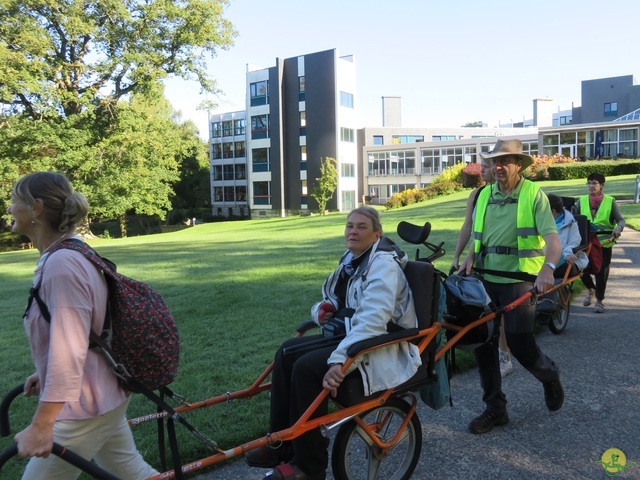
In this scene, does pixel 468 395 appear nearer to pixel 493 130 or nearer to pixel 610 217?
pixel 610 217

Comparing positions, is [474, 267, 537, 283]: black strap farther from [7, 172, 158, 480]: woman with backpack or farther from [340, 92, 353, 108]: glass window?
[340, 92, 353, 108]: glass window

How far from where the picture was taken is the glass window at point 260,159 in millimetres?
60188

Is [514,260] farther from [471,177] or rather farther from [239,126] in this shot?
[239,126]

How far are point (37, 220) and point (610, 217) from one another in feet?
24.6

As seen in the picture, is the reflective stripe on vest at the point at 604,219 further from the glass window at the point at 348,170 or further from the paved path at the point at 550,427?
the glass window at the point at 348,170

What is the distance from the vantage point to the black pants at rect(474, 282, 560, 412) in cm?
395

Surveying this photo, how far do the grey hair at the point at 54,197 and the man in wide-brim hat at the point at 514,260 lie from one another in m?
3.07

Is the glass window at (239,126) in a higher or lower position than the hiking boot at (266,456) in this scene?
higher

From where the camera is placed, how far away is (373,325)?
2990 mm

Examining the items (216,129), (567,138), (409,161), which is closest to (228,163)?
(216,129)

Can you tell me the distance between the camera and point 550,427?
398 cm

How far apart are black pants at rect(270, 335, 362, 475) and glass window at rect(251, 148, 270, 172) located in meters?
57.8

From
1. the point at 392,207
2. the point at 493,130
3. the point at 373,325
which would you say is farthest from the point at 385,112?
the point at 373,325

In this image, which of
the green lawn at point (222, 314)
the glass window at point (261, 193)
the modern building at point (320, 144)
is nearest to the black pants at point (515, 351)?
the green lawn at point (222, 314)
